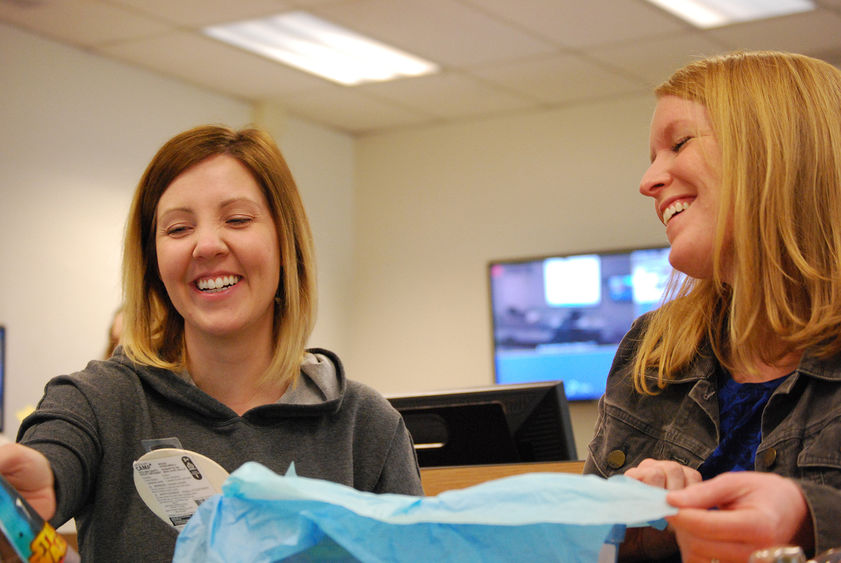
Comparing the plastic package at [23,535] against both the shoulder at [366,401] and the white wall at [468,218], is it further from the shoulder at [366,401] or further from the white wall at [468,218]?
the white wall at [468,218]

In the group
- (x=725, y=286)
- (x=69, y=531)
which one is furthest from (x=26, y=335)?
(x=725, y=286)

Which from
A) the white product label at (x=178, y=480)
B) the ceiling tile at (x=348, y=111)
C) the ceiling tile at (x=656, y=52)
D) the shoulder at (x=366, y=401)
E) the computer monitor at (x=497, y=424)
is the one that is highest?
the ceiling tile at (x=656, y=52)

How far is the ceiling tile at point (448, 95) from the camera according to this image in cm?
553

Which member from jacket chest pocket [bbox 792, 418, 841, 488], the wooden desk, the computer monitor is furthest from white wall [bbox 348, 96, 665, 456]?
jacket chest pocket [bbox 792, 418, 841, 488]

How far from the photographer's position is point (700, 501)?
80 cm

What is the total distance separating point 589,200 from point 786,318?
485 centimetres

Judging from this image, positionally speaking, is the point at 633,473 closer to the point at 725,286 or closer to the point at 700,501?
the point at 700,501

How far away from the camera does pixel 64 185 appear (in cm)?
479

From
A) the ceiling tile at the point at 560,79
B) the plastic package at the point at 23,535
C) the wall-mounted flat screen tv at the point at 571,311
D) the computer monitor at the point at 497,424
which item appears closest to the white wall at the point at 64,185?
the ceiling tile at the point at 560,79

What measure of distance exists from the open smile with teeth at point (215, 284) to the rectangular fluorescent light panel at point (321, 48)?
3.30 metres

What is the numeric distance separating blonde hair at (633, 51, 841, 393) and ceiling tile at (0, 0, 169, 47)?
3706 mm

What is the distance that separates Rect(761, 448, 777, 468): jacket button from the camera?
1120 millimetres

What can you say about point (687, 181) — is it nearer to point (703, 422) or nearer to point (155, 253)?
point (703, 422)

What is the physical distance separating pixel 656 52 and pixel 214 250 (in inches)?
164
